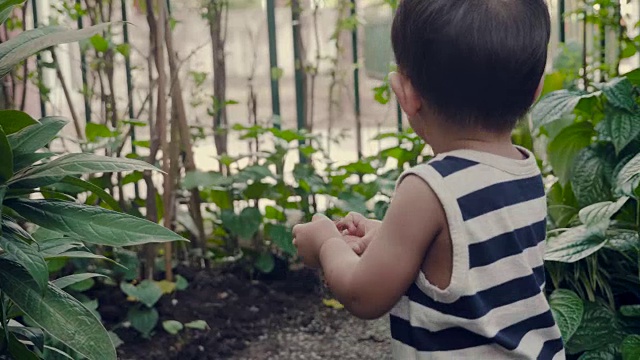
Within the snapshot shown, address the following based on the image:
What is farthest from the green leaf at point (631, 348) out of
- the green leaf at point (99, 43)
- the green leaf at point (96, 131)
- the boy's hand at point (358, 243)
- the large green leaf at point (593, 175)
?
the green leaf at point (99, 43)

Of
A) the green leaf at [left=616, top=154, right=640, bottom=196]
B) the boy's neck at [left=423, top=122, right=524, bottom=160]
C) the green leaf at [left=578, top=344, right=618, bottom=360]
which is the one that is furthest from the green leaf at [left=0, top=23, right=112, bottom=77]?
the green leaf at [left=578, top=344, right=618, bottom=360]

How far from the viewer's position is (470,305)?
1830 mm

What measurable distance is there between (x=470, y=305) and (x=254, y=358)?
2.09m

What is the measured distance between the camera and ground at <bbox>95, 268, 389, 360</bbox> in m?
3.82

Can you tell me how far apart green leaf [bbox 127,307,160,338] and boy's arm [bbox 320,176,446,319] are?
6.80 ft

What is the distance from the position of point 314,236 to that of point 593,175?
5.76 ft

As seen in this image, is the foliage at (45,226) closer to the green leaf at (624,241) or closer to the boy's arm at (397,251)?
the boy's arm at (397,251)

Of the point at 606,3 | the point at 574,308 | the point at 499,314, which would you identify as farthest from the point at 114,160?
the point at 606,3

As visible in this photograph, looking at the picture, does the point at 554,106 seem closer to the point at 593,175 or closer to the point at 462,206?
the point at 593,175

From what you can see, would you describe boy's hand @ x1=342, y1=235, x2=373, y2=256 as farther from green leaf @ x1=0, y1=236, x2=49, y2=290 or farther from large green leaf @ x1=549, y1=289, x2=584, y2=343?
large green leaf @ x1=549, y1=289, x2=584, y2=343

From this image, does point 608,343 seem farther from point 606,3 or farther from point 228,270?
point 228,270

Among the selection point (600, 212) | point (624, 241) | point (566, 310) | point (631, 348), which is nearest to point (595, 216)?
point (600, 212)

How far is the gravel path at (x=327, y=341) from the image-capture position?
383 centimetres

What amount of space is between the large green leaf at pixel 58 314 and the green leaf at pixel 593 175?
6.41 feet
